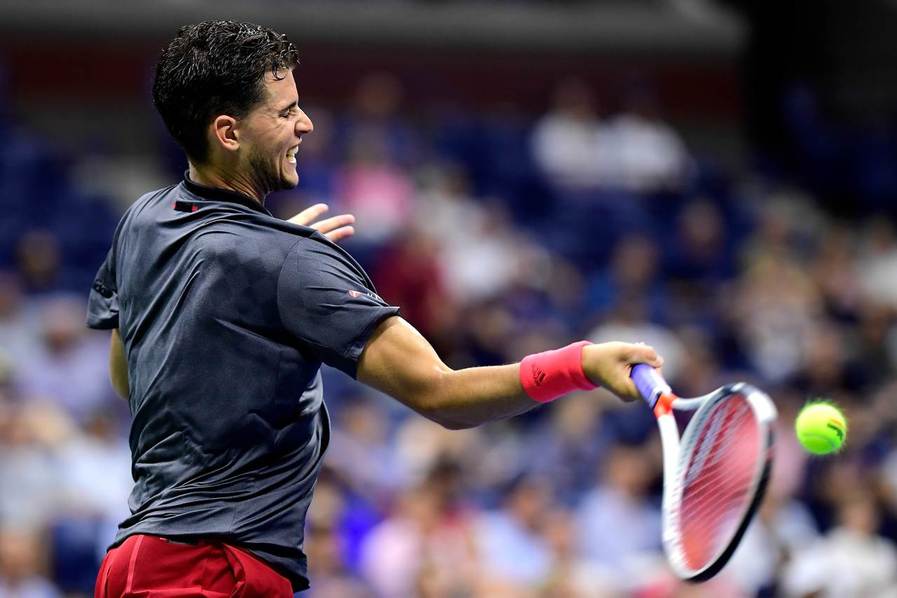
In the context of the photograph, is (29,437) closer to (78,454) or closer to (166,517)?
(78,454)

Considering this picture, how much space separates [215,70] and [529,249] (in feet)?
27.9

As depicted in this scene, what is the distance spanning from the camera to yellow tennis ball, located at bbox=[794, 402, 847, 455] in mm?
3029

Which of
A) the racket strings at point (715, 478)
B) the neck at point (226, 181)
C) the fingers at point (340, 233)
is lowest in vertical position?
the racket strings at point (715, 478)

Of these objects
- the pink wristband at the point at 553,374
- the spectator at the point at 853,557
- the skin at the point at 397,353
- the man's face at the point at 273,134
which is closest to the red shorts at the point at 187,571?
the skin at the point at 397,353

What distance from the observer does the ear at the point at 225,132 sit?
9.86ft

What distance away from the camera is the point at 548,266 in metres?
11.4

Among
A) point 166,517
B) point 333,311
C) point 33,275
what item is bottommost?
point 33,275

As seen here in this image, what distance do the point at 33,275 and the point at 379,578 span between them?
345 cm

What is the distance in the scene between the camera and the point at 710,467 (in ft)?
9.95

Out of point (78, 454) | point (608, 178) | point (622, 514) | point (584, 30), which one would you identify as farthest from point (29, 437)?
point (584, 30)

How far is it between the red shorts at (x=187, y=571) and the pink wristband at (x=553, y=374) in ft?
2.33

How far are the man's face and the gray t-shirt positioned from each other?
0.26 ft

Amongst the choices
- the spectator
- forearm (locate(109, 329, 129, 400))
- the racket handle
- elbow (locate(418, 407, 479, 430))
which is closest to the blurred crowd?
the spectator

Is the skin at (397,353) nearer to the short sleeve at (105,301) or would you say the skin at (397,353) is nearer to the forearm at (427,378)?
the forearm at (427,378)
